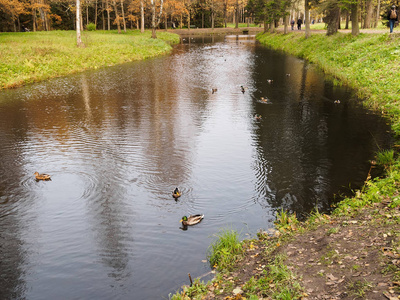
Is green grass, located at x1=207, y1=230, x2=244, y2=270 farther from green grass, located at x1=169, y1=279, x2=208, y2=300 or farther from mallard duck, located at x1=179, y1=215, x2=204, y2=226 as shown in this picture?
mallard duck, located at x1=179, y1=215, x2=204, y2=226

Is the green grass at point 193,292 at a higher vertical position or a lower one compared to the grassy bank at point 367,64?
lower

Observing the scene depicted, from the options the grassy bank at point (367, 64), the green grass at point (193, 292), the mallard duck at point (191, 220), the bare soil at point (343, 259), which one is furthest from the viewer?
the grassy bank at point (367, 64)

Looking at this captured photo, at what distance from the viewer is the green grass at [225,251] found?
7.93 meters

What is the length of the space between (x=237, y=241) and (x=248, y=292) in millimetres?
1951

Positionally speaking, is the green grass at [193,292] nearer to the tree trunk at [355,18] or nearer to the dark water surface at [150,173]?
the dark water surface at [150,173]

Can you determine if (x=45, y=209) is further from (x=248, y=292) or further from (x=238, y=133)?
(x=238, y=133)

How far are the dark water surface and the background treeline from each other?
17981 millimetres

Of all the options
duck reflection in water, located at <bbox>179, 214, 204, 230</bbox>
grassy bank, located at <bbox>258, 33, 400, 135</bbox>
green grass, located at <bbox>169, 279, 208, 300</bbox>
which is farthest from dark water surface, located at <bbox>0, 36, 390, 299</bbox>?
grassy bank, located at <bbox>258, 33, 400, 135</bbox>

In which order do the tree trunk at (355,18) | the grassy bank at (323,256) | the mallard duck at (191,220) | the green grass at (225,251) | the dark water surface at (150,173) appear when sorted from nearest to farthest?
the grassy bank at (323,256) → the green grass at (225,251) → the dark water surface at (150,173) → the mallard duck at (191,220) → the tree trunk at (355,18)

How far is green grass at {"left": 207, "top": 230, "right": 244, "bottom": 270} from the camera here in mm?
7930

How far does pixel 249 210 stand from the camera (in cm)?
1028

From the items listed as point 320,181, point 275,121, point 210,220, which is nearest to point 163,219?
point 210,220

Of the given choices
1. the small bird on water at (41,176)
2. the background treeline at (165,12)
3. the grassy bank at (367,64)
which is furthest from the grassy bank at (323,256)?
the background treeline at (165,12)

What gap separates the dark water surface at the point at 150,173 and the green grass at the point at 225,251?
265mm
